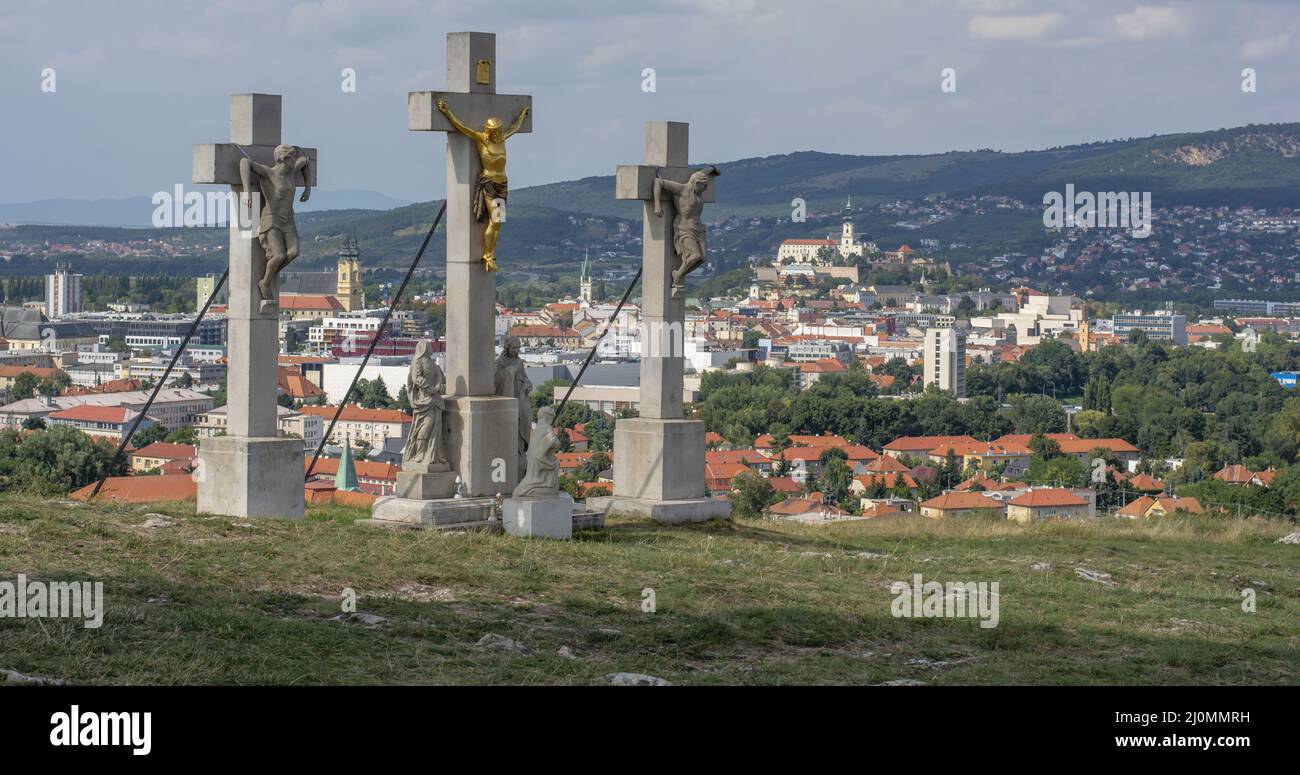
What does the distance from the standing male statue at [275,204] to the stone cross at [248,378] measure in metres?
0.11

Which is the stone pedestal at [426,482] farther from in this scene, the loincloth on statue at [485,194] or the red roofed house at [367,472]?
the red roofed house at [367,472]

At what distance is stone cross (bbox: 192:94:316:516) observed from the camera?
1811cm

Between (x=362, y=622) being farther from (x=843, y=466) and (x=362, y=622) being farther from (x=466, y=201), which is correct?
(x=843, y=466)

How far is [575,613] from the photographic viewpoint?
14.1 m

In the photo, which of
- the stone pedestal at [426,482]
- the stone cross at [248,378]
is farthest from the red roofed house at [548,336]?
the stone cross at [248,378]

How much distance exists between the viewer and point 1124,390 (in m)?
159

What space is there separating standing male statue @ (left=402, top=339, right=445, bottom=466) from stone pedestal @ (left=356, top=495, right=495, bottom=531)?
0.46m

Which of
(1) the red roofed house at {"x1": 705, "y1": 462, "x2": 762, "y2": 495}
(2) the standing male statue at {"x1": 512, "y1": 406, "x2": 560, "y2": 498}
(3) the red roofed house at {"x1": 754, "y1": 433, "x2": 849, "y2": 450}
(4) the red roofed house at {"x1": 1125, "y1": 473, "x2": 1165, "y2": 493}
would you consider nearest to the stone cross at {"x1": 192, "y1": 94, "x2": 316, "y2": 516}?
(2) the standing male statue at {"x1": 512, "y1": 406, "x2": 560, "y2": 498}

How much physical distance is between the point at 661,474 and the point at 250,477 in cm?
499

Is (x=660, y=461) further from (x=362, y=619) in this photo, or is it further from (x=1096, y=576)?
(x=362, y=619)

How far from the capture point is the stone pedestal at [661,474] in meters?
21.1

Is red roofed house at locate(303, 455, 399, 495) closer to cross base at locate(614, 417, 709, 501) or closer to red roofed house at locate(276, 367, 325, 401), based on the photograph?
cross base at locate(614, 417, 709, 501)
